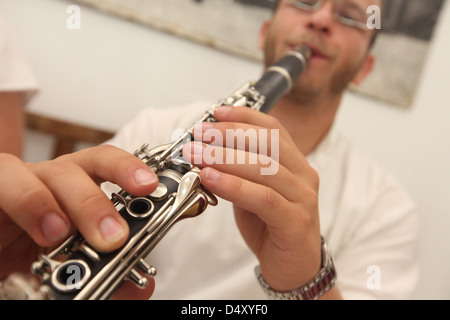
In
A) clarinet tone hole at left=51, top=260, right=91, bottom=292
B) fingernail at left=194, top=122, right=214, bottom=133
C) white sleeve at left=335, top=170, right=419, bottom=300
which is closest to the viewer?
clarinet tone hole at left=51, top=260, right=91, bottom=292

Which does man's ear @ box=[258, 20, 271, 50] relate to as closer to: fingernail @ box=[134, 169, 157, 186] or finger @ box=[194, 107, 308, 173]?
finger @ box=[194, 107, 308, 173]

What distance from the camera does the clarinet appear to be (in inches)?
9.0

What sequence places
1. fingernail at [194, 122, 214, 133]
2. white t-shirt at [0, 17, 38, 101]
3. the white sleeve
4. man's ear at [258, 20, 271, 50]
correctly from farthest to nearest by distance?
man's ear at [258, 20, 271, 50], white t-shirt at [0, 17, 38, 101], the white sleeve, fingernail at [194, 122, 214, 133]

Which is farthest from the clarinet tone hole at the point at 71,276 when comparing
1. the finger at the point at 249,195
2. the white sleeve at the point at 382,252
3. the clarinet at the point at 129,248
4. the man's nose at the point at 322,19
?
the man's nose at the point at 322,19

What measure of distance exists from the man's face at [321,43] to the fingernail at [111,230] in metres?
0.50

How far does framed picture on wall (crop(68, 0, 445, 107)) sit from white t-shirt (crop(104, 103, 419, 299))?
0.30 m

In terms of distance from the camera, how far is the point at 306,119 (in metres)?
0.70

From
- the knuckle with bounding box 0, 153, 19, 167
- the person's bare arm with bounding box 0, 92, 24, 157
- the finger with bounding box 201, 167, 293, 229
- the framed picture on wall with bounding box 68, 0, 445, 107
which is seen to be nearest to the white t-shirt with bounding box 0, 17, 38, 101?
the person's bare arm with bounding box 0, 92, 24, 157

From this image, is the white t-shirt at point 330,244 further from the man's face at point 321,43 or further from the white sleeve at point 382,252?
the man's face at point 321,43

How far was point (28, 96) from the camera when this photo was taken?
0.76m

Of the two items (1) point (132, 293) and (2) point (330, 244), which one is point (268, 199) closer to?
(1) point (132, 293)

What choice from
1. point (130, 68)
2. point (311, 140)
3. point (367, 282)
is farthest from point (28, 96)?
point (367, 282)

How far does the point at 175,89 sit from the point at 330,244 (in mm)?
593

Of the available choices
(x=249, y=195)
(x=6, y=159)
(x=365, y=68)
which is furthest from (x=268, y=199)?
(x=365, y=68)
